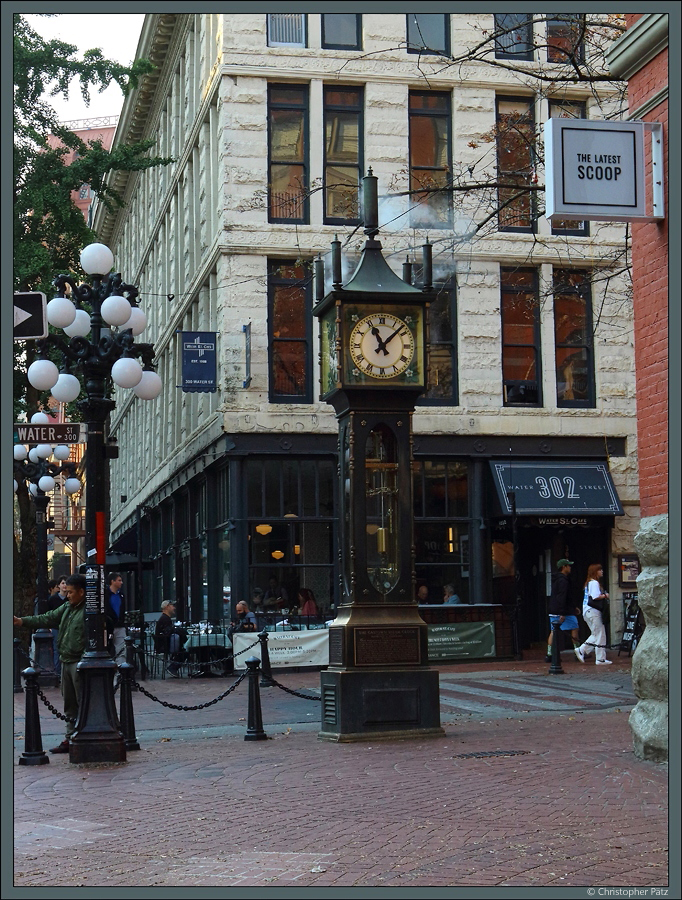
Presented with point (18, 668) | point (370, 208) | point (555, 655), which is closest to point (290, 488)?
point (18, 668)

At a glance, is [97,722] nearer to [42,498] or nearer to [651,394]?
[651,394]

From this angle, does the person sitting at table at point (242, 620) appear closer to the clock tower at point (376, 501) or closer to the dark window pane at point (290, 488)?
the dark window pane at point (290, 488)

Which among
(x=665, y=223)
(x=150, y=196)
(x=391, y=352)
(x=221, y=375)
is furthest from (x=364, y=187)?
(x=150, y=196)

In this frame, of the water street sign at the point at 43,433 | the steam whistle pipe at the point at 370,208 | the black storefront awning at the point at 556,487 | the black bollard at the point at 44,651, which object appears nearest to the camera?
the water street sign at the point at 43,433

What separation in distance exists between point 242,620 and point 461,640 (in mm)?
4254

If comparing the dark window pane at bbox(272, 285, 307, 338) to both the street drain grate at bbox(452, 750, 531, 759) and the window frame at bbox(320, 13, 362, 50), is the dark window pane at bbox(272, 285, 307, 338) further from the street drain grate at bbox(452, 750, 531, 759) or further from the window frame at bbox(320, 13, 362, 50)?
the street drain grate at bbox(452, 750, 531, 759)

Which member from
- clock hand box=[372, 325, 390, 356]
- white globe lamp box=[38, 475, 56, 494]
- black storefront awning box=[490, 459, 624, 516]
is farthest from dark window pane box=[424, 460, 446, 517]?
clock hand box=[372, 325, 390, 356]

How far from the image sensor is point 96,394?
13.5m

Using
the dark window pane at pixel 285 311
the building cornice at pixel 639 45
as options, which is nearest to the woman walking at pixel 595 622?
the dark window pane at pixel 285 311

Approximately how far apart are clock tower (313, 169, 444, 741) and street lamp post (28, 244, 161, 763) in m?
2.30

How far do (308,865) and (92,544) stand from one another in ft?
21.7

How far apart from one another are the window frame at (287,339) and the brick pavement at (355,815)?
1410cm

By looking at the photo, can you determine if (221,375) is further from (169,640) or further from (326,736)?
(326,736)

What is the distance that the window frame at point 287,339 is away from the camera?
26.9 m
